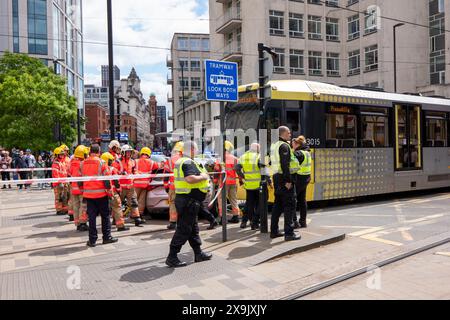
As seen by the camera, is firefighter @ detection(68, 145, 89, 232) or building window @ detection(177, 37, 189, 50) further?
building window @ detection(177, 37, 189, 50)

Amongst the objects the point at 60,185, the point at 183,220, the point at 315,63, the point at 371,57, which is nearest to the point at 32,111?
the point at 60,185

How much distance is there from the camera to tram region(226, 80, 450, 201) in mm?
10914

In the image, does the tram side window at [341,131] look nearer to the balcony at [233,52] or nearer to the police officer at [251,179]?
the police officer at [251,179]

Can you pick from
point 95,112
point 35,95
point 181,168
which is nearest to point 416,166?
point 181,168

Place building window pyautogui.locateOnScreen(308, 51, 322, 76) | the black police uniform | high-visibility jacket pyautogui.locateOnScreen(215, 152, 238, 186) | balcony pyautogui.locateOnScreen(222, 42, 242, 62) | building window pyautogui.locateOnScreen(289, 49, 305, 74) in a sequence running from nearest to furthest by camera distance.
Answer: the black police uniform, high-visibility jacket pyautogui.locateOnScreen(215, 152, 238, 186), building window pyautogui.locateOnScreen(289, 49, 305, 74), balcony pyautogui.locateOnScreen(222, 42, 242, 62), building window pyautogui.locateOnScreen(308, 51, 322, 76)

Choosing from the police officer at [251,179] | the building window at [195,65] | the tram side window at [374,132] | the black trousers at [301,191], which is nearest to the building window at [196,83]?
the building window at [195,65]

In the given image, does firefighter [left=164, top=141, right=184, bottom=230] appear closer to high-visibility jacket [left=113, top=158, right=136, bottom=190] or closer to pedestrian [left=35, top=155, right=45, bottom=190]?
high-visibility jacket [left=113, top=158, right=136, bottom=190]

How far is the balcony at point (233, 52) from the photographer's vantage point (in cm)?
4016

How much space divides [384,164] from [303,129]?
3258mm

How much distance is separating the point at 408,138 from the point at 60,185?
1021cm

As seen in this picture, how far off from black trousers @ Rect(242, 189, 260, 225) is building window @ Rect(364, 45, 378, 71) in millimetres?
33518

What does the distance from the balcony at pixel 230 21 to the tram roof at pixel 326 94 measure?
29364mm

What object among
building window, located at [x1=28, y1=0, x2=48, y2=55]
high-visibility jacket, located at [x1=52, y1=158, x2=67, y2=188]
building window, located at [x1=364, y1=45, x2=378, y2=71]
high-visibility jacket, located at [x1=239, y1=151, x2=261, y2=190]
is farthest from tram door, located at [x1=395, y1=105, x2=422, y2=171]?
building window, located at [x1=28, y1=0, x2=48, y2=55]

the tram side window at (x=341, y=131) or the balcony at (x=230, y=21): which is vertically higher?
the balcony at (x=230, y=21)
